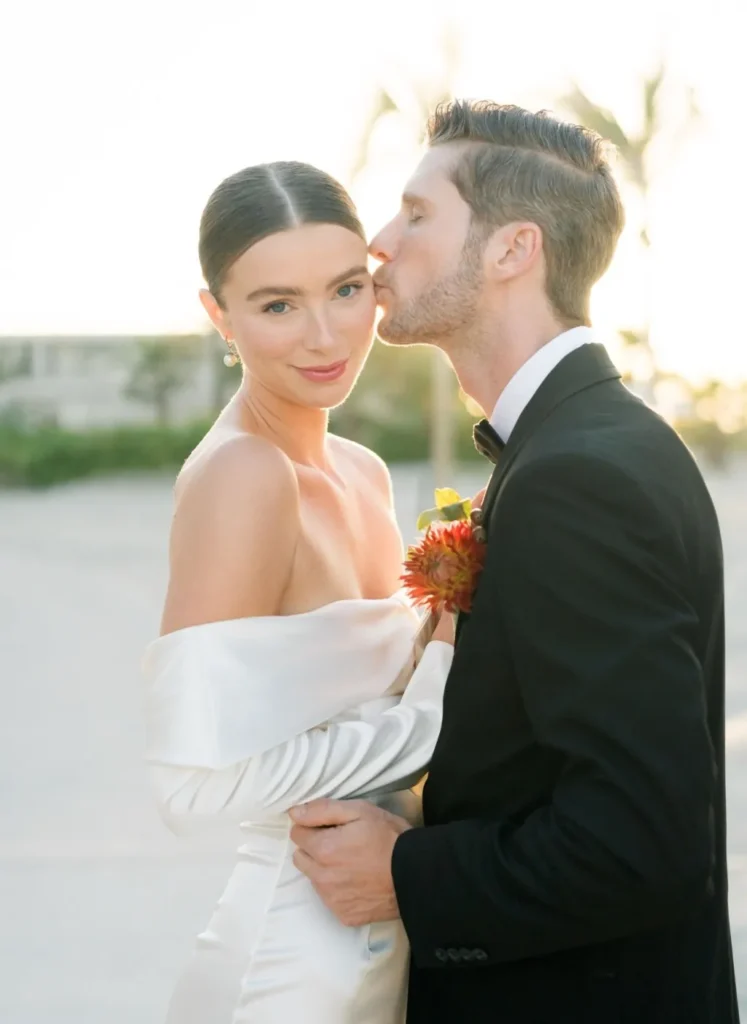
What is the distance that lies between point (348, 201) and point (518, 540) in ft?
3.45

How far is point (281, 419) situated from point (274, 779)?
2.53 ft

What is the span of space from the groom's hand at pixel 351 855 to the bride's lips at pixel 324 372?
857mm

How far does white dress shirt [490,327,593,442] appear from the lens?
104 inches

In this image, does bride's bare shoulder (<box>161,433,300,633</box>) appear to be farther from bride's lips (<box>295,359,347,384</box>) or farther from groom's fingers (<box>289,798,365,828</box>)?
groom's fingers (<box>289,798,365,828</box>)

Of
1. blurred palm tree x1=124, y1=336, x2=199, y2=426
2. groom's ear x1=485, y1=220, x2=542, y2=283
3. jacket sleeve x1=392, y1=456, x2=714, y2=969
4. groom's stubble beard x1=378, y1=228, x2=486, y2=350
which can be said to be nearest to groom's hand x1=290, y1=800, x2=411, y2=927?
jacket sleeve x1=392, y1=456, x2=714, y2=969

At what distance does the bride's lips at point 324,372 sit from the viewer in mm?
2984

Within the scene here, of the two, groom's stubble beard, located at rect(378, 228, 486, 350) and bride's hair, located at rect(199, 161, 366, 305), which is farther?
bride's hair, located at rect(199, 161, 366, 305)

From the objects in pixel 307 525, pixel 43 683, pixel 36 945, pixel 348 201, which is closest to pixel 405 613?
pixel 307 525

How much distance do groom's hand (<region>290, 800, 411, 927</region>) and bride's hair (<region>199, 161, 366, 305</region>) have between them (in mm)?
1079

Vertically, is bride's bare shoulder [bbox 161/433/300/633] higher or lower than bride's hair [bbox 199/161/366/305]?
lower

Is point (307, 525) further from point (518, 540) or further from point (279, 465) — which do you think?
point (518, 540)

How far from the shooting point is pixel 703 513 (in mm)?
2373

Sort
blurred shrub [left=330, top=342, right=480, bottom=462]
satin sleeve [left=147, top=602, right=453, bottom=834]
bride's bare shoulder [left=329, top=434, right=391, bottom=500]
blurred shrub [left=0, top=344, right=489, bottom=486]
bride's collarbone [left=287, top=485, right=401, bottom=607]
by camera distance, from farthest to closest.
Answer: blurred shrub [left=330, top=342, right=480, bottom=462], blurred shrub [left=0, top=344, right=489, bottom=486], bride's bare shoulder [left=329, top=434, right=391, bottom=500], bride's collarbone [left=287, top=485, right=401, bottom=607], satin sleeve [left=147, top=602, right=453, bottom=834]

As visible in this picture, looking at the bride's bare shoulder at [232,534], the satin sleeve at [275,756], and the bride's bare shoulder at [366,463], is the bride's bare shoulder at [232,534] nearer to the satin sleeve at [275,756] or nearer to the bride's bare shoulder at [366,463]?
the satin sleeve at [275,756]
